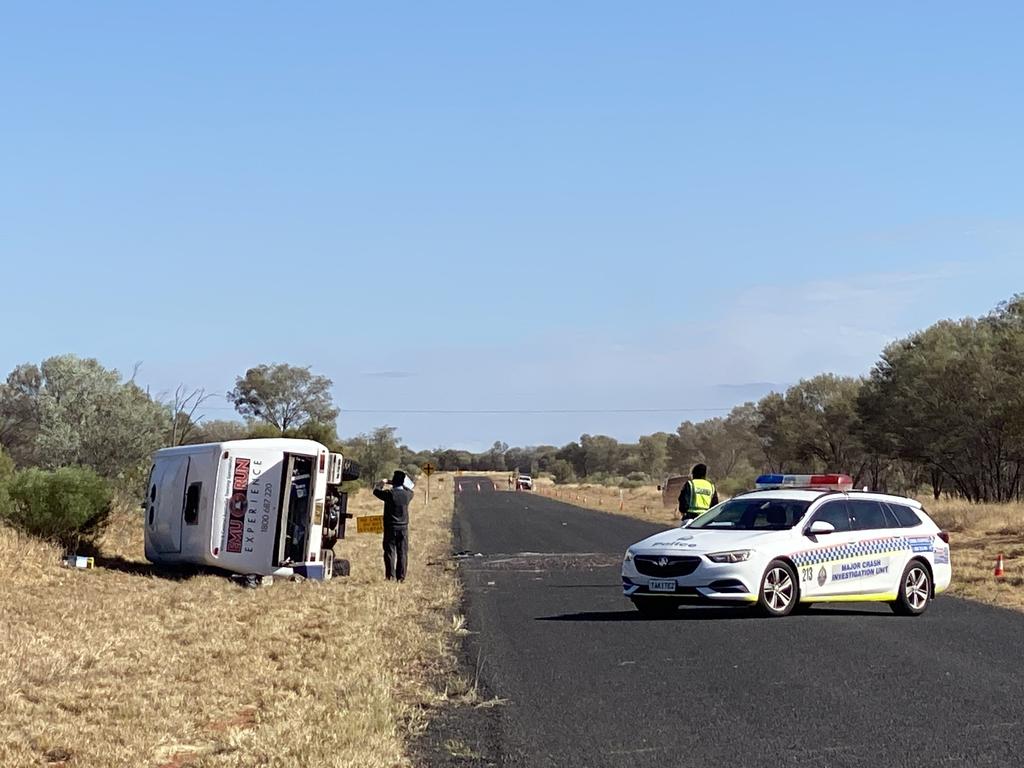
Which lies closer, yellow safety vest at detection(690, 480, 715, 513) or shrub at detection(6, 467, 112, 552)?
yellow safety vest at detection(690, 480, 715, 513)

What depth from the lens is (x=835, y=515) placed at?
16188 millimetres

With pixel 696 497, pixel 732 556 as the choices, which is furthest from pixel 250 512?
pixel 732 556

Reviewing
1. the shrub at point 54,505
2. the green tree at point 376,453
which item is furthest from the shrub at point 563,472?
the shrub at point 54,505

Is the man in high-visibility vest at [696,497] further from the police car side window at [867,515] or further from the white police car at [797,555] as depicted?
the police car side window at [867,515]

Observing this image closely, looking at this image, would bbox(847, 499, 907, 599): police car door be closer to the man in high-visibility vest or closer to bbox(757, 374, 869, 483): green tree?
the man in high-visibility vest

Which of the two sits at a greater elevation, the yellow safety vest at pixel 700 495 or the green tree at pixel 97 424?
the green tree at pixel 97 424

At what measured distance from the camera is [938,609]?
673 inches

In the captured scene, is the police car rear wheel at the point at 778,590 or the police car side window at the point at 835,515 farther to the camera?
the police car side window at the point at 835,515

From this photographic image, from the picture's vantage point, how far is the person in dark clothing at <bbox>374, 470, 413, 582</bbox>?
794 inches

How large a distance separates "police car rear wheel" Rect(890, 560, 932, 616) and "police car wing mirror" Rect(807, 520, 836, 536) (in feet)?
4.04

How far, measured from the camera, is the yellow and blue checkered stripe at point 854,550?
1551cm

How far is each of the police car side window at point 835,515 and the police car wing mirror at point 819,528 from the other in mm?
151

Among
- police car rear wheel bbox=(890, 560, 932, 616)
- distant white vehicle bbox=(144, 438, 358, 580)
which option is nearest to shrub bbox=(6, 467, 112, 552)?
distant white vehicle bbox=(144, 438, 358, 580)

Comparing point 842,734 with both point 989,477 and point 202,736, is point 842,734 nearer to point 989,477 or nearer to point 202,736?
point 202,736
